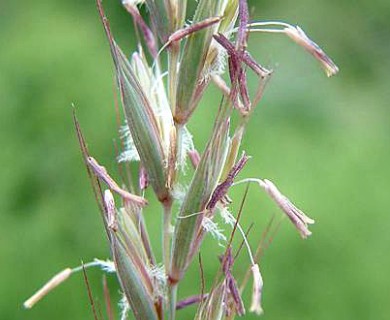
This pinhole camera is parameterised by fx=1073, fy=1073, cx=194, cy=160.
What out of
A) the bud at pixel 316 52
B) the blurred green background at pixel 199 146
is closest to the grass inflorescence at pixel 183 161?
the bud at pixel 316 52

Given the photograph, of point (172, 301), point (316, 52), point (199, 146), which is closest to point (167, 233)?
point (172, 301)

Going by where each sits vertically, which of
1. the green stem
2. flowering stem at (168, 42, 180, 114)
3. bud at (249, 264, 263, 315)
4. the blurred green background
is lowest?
the blurred green background

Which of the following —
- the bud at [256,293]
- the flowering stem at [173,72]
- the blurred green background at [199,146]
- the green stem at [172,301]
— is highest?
the flowering stem at [173,72]

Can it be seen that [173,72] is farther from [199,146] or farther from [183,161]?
[199,146]

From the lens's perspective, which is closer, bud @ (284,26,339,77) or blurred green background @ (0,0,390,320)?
bud @ (284,26,339,77)

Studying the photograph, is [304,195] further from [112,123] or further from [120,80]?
[120,80]

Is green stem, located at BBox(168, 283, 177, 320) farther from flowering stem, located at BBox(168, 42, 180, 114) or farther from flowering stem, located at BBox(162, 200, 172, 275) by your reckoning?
flowering stem, located at BBox(168, 42, 180, 114)

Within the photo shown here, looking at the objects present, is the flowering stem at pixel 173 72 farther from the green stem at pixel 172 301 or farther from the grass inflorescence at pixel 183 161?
the green stem at pixel 172 301

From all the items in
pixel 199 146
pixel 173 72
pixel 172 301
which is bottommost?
pixel 199 146

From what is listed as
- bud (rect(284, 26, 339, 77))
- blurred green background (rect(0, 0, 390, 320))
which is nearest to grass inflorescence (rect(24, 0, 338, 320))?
bud (rect(284, 26, 339, 77))

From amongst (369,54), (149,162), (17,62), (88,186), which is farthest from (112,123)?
(149,162)
